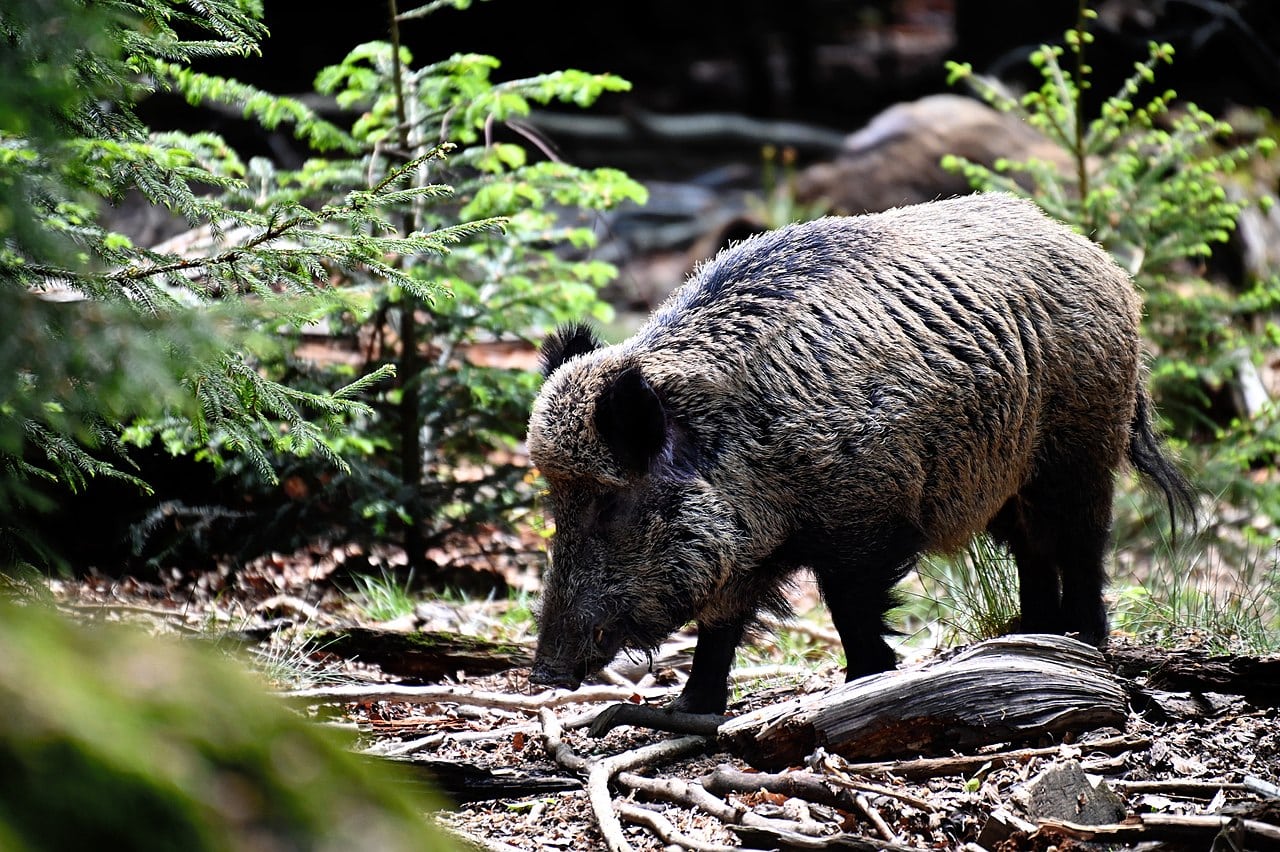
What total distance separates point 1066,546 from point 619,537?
6.47ft

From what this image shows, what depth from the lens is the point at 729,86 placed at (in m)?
19.6

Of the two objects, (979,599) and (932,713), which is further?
(979,599)

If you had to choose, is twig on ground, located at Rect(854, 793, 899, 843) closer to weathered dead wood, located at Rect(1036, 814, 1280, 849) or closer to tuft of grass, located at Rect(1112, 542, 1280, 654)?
weathered dead wood, located at Rect(1036, 814, 1280, 849)

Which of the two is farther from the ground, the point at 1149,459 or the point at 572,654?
the point at 1149,459

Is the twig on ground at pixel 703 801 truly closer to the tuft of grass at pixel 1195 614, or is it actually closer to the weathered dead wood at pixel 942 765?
the weathered dead wood at pixel 942 765

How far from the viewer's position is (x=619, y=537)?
4.13 metres

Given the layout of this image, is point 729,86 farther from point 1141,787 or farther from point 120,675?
point 120,675

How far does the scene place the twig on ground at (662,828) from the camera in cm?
306

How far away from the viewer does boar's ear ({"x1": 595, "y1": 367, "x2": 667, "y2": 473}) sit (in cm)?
396

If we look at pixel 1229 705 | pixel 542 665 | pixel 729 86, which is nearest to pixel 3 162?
pixel 542 665

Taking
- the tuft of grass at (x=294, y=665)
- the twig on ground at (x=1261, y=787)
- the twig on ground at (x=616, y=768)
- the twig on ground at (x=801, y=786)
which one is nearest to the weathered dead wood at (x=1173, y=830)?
the twig on ground at (x=1261, y=787)

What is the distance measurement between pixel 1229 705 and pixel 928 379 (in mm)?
1510

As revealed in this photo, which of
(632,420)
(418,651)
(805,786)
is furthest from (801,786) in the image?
(418,651)

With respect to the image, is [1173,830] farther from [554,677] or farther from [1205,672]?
[554,677]
